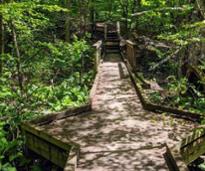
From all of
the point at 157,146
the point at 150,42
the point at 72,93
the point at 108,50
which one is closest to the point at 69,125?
the point at 157,146

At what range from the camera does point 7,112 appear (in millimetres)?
11750

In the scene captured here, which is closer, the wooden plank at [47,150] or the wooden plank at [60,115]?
the wooden plank at [47,150]

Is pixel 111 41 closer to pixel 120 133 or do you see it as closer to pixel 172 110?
pixel 172 110

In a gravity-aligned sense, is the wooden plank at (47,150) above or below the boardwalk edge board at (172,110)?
below

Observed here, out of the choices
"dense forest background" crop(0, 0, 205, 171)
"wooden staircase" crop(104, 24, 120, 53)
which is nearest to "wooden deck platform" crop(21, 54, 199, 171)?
"dense forest background" crop(0, 0, 205, 171)

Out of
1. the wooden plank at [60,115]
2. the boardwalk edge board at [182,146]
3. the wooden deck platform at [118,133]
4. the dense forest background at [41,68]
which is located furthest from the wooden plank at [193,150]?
the wooden plank at [60,115]

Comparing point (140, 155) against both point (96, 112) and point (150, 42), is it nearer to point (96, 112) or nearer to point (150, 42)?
point (96, 112)

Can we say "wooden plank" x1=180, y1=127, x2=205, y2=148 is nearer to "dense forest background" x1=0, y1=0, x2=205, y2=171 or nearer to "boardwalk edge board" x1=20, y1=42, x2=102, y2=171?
"boardwalk edge board" x1=20, y1=42, x2=102, y2=171

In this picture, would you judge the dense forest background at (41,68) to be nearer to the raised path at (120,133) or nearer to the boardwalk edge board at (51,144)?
the boardwalk edge board at (51,144)

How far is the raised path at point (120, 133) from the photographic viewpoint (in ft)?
24.4

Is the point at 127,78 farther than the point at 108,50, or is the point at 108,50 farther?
the point at 108,50

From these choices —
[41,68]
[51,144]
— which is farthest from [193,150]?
[41,68]

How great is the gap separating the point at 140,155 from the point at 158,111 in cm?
345

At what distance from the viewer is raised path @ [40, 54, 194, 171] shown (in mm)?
7441
